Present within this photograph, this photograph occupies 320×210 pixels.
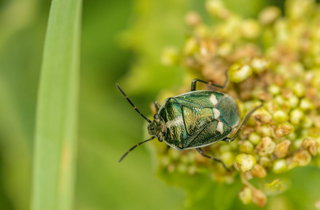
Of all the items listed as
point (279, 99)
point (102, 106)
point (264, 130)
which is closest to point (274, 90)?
point (279, 99)

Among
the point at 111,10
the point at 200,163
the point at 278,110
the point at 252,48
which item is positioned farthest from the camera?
the point at 111,10

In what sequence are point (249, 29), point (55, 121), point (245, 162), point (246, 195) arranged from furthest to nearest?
point (249, 29) → point (246, 195) → point (245, 162) → point (55, 121)

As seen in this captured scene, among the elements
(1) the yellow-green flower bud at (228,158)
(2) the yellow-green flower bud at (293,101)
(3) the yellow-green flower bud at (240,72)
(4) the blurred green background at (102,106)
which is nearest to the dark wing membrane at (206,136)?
(1) the yellow-green flower bud at (228,158)

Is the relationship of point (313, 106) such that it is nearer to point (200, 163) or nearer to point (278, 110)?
point (278, 110)

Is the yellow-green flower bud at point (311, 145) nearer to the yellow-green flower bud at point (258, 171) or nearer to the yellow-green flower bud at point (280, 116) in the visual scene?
the yellow-green flower bud at point (280, 116)

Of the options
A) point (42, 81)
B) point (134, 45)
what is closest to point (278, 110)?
point (42, 81)

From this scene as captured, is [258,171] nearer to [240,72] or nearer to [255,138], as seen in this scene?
[255,138]
